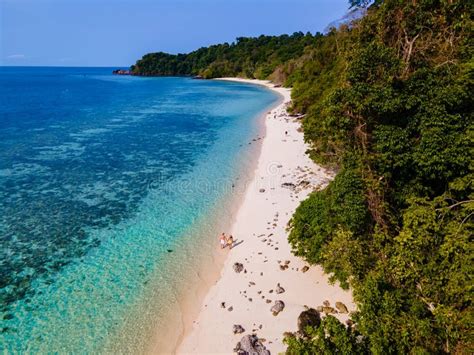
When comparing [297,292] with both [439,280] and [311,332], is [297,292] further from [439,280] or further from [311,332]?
[439,280]

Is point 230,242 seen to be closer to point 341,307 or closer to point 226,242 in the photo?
point 226,242

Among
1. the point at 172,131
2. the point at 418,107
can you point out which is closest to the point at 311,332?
the point at 418,107

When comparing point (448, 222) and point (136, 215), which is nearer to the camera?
point (448, 222)

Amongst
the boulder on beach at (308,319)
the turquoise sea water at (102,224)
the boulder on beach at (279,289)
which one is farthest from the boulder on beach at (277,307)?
the turquoise sea water at (102,224)

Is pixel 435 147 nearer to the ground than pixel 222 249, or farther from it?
farther from it

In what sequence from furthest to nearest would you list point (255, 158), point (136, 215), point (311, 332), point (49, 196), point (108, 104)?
point (108, 104), point (255, 158), point (49, 196), point (136, 215), point (311, 332)

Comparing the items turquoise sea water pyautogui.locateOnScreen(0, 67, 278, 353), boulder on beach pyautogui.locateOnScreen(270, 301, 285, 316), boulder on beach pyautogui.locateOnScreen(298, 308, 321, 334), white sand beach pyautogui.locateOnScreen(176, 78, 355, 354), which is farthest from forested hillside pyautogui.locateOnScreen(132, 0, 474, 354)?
turquoise sea water pyautogui.locateOnScreen(0, 67, 278, 353)

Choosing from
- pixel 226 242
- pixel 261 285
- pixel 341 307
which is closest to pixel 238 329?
pixel 261 285

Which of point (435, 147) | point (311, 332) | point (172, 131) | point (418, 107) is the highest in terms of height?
point (418, 107)

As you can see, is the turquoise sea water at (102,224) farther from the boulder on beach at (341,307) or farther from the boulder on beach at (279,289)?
the boulder on beach at (341,307)
